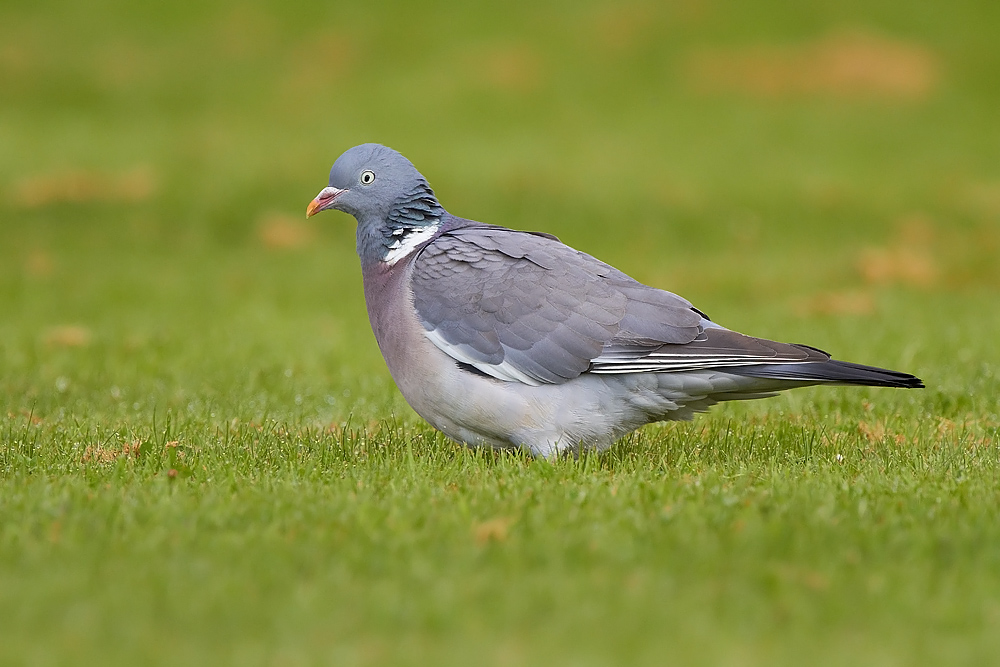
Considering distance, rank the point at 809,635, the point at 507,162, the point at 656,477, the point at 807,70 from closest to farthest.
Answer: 1. the point at 809,635
2. the point at 656,477
3. the point at 507,162
4. the point at 807,70

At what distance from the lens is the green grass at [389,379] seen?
152 inches

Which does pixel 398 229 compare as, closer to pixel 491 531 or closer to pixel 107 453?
pixel 107 453

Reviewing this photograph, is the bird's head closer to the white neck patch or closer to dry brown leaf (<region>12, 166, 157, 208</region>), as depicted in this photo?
the white neck patch

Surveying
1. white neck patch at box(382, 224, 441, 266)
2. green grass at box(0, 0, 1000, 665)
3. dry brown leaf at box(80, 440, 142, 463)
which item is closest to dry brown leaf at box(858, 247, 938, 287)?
green grass at box(0, 0, 1000, 665)

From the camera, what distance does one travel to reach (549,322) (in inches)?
227


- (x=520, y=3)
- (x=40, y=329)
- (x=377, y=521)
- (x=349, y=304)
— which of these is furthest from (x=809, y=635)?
(x=520, y=3)

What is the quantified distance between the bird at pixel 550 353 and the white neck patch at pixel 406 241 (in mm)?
137

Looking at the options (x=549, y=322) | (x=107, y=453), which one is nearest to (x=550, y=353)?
(x=549, y=322)

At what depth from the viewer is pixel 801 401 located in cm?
790

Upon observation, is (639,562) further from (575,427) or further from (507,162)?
(507,162)

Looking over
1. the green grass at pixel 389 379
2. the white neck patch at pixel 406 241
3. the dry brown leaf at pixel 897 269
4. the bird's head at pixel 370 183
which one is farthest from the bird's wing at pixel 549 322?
the dry brown leaf at pixel 897 269

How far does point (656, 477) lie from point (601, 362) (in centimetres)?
64

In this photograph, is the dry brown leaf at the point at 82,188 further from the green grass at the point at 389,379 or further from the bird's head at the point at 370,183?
the bird's head at the point at 370,183

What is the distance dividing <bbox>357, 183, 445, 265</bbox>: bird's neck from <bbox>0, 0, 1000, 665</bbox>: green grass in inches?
40.1
